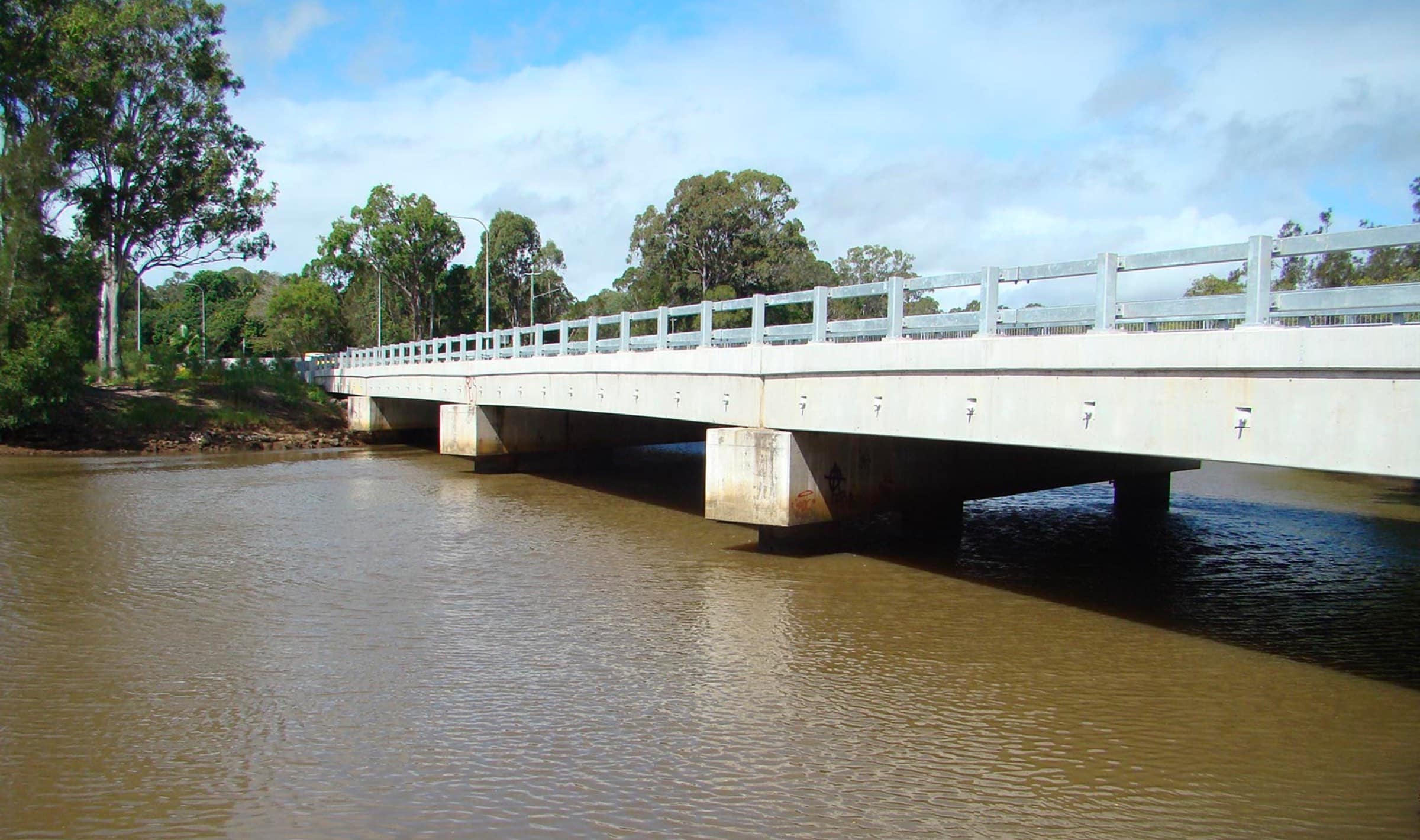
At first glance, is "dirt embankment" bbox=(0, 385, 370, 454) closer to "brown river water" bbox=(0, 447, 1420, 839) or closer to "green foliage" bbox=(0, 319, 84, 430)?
"green foliage" bbox=(0, 319, 84, 430)

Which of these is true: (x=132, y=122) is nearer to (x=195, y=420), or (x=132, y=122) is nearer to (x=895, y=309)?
(x=195, y=420)

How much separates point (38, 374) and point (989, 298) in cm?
3070

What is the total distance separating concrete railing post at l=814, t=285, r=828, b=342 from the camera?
1462cm

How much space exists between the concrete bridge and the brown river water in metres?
1.33

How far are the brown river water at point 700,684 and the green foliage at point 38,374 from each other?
630 inches

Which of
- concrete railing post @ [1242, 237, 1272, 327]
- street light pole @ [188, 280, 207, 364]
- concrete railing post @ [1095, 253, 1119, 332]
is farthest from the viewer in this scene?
street light pole @ [188, 280, 207, 364]

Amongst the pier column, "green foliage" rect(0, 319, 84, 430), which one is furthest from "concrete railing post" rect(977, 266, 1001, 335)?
"green foliage" rect(0, 319, 84, 430)

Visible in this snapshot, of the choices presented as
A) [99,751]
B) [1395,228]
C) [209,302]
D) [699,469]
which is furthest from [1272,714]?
[209,302]

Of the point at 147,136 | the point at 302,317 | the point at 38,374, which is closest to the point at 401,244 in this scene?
the point at 302,317

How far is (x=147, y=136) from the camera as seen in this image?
1647 inches

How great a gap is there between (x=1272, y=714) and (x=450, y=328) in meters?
70.6

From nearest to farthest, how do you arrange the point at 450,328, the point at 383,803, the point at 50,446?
the point at 383,803, the point at 50,446, the point at 450,328

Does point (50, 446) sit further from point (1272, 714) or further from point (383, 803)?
point (1272, 714)

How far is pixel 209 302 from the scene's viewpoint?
97312mm
